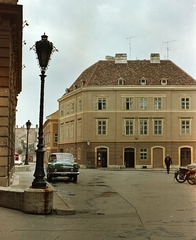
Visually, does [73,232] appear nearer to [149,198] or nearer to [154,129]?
[149,198]

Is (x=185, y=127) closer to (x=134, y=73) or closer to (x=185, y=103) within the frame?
(x=185, y=103)

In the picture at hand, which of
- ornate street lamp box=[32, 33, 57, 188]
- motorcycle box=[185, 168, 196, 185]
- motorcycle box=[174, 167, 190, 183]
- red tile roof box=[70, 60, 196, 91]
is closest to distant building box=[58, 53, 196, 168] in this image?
red tile roof box=[70, 60, 196, 91]

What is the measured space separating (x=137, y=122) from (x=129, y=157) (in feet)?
16.5

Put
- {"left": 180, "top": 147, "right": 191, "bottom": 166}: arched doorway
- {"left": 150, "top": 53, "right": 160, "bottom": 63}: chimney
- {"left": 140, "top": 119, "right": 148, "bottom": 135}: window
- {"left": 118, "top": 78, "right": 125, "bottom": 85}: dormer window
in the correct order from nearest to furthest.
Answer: {"left": 180, "top": 147, "right": 191, "bottom": 166}: arched doorway
{"left": 140, "top": 119, "right": 148, "bottom": 135}: window
{"left": 118, "top": 78, "right": 125, "bottom": 85}: dormer window
{"left": 150, "top": 53, "right": 160, "bottom": 63}: chimney

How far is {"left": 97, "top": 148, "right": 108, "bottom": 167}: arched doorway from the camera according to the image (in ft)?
182

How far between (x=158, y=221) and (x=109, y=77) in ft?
163

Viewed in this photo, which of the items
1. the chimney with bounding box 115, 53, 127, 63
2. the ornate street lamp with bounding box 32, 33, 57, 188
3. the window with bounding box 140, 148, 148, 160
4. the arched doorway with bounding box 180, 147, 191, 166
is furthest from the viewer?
the chimney with bounding box 115, 53, 127, 63

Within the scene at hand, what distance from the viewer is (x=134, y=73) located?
195 ft

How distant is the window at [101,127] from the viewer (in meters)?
56.1

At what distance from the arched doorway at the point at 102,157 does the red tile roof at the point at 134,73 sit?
944cm

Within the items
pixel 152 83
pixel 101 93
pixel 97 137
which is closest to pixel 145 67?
pixel 152 83

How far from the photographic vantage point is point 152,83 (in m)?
57.2

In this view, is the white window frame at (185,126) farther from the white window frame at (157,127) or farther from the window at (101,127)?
the window at (101,127)

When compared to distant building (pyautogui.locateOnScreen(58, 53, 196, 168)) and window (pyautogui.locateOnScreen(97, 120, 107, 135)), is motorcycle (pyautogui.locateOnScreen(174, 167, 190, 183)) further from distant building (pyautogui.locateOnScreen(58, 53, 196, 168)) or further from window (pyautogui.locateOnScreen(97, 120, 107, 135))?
window (pyautogui.locateOnScreen(97, 120, 107, 135))
